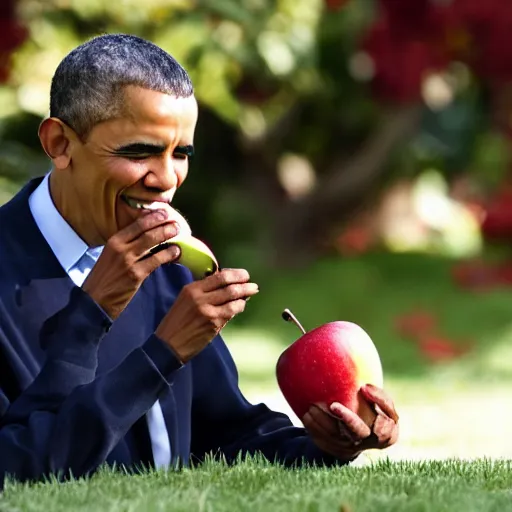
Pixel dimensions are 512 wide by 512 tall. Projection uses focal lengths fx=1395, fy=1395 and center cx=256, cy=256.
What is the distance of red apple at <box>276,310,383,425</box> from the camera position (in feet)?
10.3

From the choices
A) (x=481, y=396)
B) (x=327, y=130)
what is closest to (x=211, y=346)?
(x=481, y=396)

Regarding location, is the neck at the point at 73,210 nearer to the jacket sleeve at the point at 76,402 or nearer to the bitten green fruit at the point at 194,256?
the bitten green fruit at the point at 194,256

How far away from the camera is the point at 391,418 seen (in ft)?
10.0

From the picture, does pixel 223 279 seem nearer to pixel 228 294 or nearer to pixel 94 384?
pixel 228 294

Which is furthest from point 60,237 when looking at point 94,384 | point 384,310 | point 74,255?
point 384,310

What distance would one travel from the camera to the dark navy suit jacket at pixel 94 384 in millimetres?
2766

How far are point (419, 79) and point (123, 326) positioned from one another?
1174 centimetres

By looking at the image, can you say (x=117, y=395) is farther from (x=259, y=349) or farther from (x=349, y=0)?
(x=349, y=0)

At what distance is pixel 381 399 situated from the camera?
3.09 meters

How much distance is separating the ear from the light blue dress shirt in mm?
111

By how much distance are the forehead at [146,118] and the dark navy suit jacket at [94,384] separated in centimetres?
32

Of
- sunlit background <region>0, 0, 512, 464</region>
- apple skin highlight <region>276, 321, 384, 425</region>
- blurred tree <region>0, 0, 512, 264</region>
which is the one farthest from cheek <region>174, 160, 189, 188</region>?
blurred tree <region>0, 0, 512, 264</region>

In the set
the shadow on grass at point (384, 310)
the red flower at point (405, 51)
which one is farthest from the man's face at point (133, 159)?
the red flower at point (405, 51)

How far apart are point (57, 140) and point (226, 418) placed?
2.61 feet
